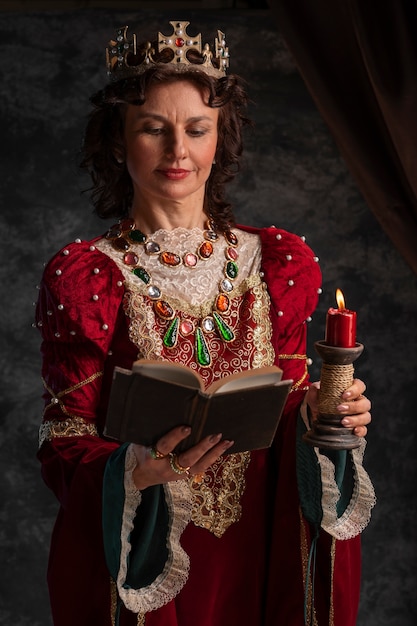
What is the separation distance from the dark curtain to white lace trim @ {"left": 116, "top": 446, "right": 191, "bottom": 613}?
110cm

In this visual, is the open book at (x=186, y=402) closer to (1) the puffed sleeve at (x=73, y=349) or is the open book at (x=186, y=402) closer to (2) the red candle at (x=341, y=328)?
(2) the red candle at (x=341, y=328)

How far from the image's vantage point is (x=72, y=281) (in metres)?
1.87

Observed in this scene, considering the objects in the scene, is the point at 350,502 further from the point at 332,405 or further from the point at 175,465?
the point at 175,465

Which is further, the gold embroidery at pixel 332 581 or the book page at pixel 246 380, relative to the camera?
the gold embroidery at pixel 332 581

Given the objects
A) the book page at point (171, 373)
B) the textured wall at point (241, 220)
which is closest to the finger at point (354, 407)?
the book page at point (171, 373)

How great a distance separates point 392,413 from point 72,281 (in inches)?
62.7

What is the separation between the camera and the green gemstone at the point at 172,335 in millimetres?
1895

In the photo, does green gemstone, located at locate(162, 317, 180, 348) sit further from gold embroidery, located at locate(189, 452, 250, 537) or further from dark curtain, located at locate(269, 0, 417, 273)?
dark curtain, located at locate(269, 0, 417, 273)

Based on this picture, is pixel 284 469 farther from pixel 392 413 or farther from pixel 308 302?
pixel 392 413

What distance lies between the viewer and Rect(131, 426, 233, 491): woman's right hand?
1.60m

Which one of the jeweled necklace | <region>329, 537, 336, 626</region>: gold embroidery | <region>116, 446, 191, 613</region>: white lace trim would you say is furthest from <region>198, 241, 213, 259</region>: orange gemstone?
<region>329, 537, 336, 626</region>: gold embroidery

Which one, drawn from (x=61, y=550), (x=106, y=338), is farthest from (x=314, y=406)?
(x=61, y=550)

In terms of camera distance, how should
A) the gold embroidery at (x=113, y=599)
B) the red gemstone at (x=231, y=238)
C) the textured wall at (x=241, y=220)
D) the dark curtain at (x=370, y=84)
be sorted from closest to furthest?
the gold embroidery at (x=113, y=599) → the red gemstone at (x=231, y=238) → the dark curtain at (x=370, y=84) → the textured wall at (x=241, y=220)

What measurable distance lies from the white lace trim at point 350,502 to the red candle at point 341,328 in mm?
297
